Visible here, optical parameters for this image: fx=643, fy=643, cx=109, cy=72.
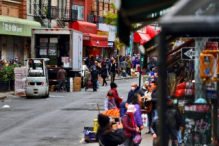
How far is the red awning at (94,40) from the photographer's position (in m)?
60.7

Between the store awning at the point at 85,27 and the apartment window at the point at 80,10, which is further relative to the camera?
the apartment window at the point at 80,10

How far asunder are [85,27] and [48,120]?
40.7 metres

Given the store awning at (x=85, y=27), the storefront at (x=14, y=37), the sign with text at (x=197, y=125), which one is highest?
the store awning at (x=85, y=27)

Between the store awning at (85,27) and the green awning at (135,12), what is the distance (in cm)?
5643

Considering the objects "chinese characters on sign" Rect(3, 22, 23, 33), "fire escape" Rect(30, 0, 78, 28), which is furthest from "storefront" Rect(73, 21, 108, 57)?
"chinese characters on sign" Rect(3, 22, 23, 33)

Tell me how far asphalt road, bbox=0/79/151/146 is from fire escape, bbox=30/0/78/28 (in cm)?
2119

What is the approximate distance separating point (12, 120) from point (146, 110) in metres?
6.38

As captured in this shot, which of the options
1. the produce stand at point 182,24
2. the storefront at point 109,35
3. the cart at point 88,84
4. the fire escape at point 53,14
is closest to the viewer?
the produce stand at point 182,24

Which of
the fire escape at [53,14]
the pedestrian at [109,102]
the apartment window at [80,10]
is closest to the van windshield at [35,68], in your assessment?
the pedestrian at [109,102]

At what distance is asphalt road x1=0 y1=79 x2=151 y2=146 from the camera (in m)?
18.9

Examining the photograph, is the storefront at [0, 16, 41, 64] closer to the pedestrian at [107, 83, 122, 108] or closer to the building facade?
the building facade

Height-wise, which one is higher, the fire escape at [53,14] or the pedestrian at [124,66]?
the fire escape at [53,14]

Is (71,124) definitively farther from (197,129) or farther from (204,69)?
(204,69)

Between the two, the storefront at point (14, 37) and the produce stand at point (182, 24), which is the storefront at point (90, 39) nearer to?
the storefront at point (14, 37)
